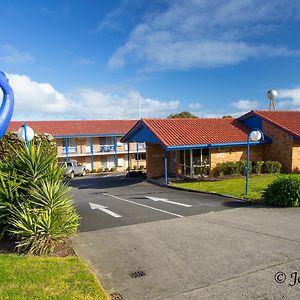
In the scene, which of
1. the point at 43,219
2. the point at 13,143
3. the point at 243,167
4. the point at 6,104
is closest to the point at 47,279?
the point at 43,219

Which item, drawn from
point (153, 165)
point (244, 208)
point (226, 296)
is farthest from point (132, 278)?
point (153, 165)

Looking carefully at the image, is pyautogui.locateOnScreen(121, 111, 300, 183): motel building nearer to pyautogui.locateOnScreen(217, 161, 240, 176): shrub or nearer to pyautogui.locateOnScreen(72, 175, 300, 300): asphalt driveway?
pyautogui.locateOnScreen(217, 161, 240, 176): shrub

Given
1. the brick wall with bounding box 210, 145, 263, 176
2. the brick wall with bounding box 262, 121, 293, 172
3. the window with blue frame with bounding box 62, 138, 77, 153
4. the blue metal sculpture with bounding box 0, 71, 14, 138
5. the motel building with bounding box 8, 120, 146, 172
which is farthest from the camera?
the window with blue frame with bounding box 62, 138, 77, 153

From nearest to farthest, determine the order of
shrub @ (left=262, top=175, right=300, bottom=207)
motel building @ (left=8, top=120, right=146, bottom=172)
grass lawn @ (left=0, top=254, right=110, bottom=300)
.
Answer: grass lawn @ (left=0, top=254, right=110, bottom=300)
shrub @ (left=262, top=175, right=300, bottom=207)
motel building @ (left=8, top=120, right=146, bottom=172)

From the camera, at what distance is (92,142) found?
146 feet

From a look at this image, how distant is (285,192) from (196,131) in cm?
1250

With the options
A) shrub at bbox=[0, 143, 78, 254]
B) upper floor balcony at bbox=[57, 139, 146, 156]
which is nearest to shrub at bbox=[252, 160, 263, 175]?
shrub at bbox=[0, 143, 78, 254]

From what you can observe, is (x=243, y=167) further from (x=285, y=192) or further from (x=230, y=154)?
(x=285, y=192)

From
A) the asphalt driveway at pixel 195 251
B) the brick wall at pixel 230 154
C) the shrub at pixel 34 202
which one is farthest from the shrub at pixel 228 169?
the shrub at pixel 34 202

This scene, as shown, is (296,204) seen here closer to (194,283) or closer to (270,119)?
(194,283)

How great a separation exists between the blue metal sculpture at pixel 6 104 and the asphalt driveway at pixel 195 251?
12.1 feet

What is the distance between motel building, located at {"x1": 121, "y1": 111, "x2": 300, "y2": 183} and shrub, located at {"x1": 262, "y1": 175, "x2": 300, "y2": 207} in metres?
8.91

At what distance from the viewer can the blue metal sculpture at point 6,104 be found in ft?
26.8

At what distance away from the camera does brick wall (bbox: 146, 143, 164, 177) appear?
25891 millimetres
